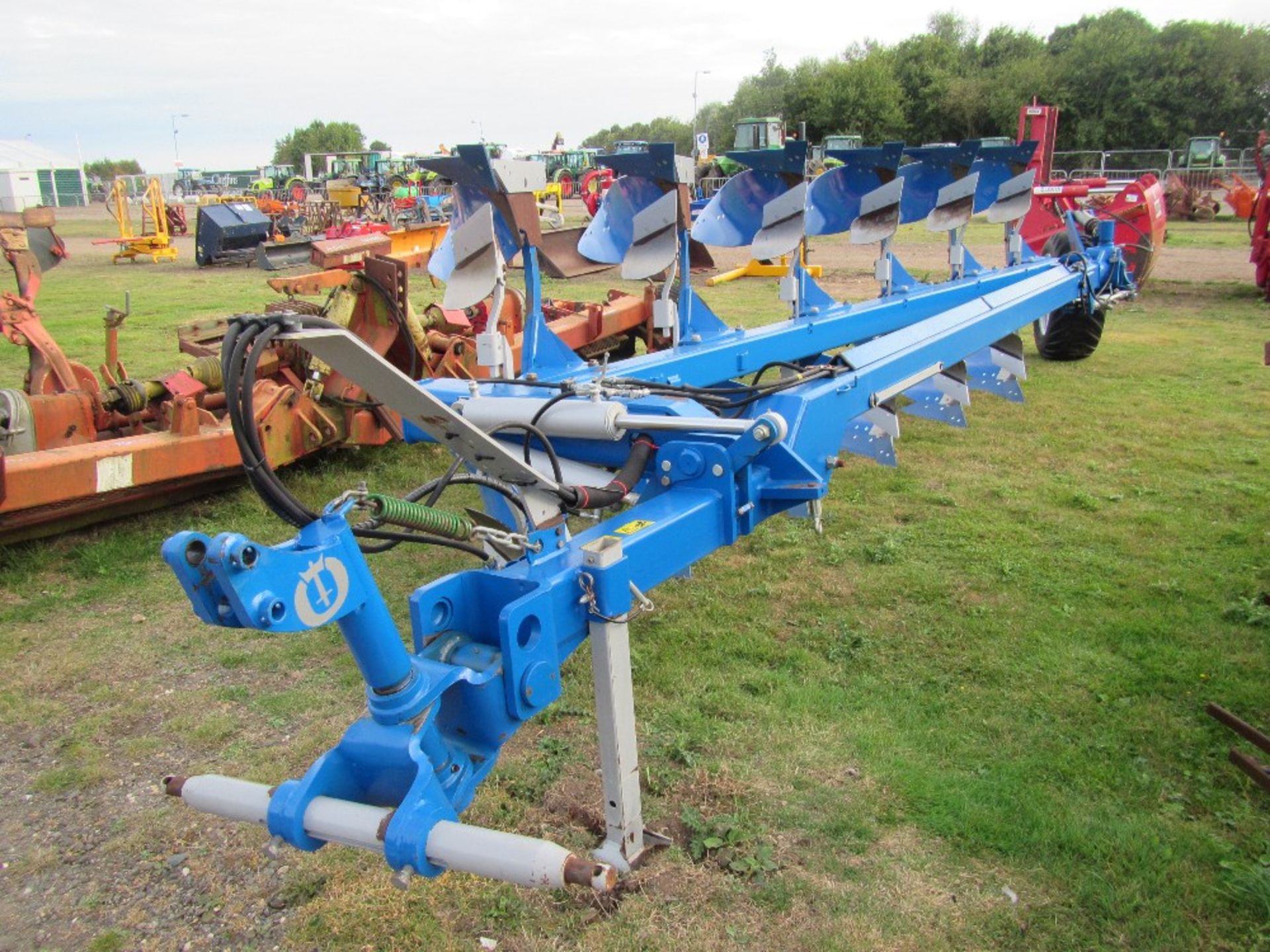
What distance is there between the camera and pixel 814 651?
3562 mm

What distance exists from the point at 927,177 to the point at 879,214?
937 millimetres

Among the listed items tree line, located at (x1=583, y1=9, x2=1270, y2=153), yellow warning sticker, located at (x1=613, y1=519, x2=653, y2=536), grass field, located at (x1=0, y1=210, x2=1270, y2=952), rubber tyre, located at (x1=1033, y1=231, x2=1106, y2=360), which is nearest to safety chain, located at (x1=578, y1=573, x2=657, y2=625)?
A: yellow warning sticker, located at (x1=613, y1=519, x2=653, y2=536)

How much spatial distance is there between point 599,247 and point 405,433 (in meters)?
1.71

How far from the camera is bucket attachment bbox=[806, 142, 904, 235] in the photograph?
574 cm

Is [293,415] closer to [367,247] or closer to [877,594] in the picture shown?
[367,247]

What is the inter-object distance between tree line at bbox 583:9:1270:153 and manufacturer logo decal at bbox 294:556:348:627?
1554 inches

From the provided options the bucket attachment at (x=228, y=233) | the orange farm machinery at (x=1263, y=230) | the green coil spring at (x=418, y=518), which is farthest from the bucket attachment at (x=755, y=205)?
the bucket attachment at (x=228, y=233)

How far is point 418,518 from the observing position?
1902mm

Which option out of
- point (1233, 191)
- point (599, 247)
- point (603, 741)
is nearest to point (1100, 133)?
point (1233, 191)

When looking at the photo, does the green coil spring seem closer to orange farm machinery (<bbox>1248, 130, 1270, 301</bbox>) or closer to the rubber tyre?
the rubber tyre

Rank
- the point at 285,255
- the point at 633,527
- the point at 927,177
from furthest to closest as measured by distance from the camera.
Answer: the point at 285,255 < the point at 927,177 < the point at 633,527

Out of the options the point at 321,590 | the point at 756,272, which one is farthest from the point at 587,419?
the point at 756,272

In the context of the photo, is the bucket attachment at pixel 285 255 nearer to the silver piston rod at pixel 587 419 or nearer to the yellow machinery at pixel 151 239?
the yellow machinery at pixel 151 239

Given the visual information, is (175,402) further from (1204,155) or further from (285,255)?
(1204,155)
